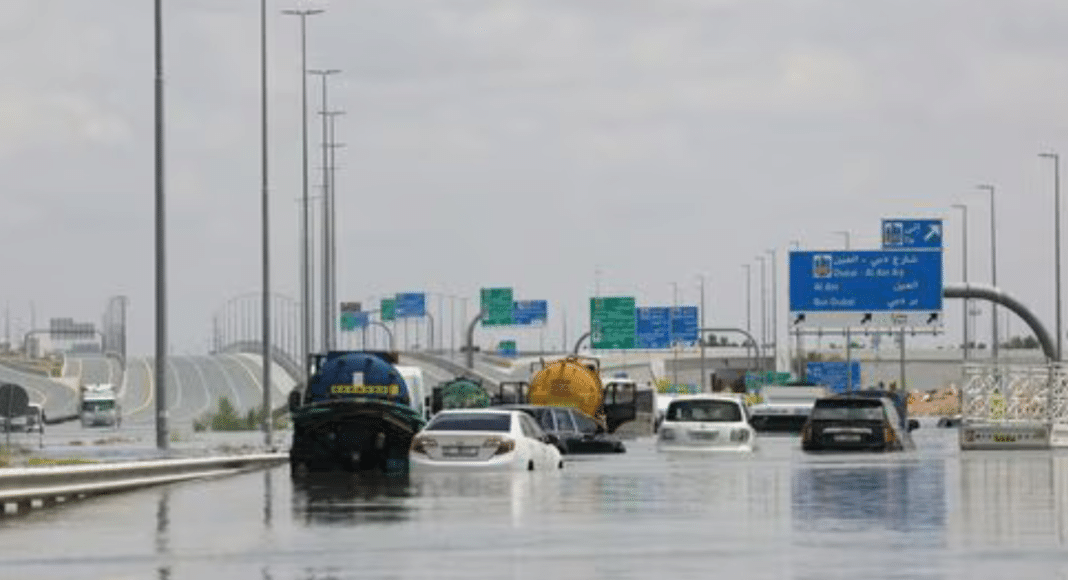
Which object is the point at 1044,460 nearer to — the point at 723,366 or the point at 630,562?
the point at 630,562

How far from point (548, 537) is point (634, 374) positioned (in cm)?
15669

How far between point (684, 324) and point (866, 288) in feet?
211

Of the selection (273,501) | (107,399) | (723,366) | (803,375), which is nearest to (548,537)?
(273,501)

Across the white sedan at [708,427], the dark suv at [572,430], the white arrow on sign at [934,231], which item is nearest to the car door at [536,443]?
the dark suv at [572,430]

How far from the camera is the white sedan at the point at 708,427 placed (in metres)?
59.1

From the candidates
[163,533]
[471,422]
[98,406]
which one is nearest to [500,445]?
[471,422]

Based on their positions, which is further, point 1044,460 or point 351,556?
point 1044,460

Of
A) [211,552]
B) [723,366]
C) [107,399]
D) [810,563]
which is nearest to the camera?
[810,563]

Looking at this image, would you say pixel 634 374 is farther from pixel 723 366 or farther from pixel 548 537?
pixel 548 537

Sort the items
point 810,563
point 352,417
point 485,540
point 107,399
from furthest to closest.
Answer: point 107,399, point 352,417, point 485,540, point 810,563

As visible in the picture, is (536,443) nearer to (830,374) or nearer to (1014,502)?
(1014,502)

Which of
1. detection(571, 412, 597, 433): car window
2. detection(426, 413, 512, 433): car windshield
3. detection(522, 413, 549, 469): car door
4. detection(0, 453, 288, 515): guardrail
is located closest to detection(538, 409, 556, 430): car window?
detection(571, 412, 597, 433): car window

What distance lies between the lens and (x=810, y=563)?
2250 centimetres

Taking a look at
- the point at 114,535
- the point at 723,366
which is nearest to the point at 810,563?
the point at 114,535
